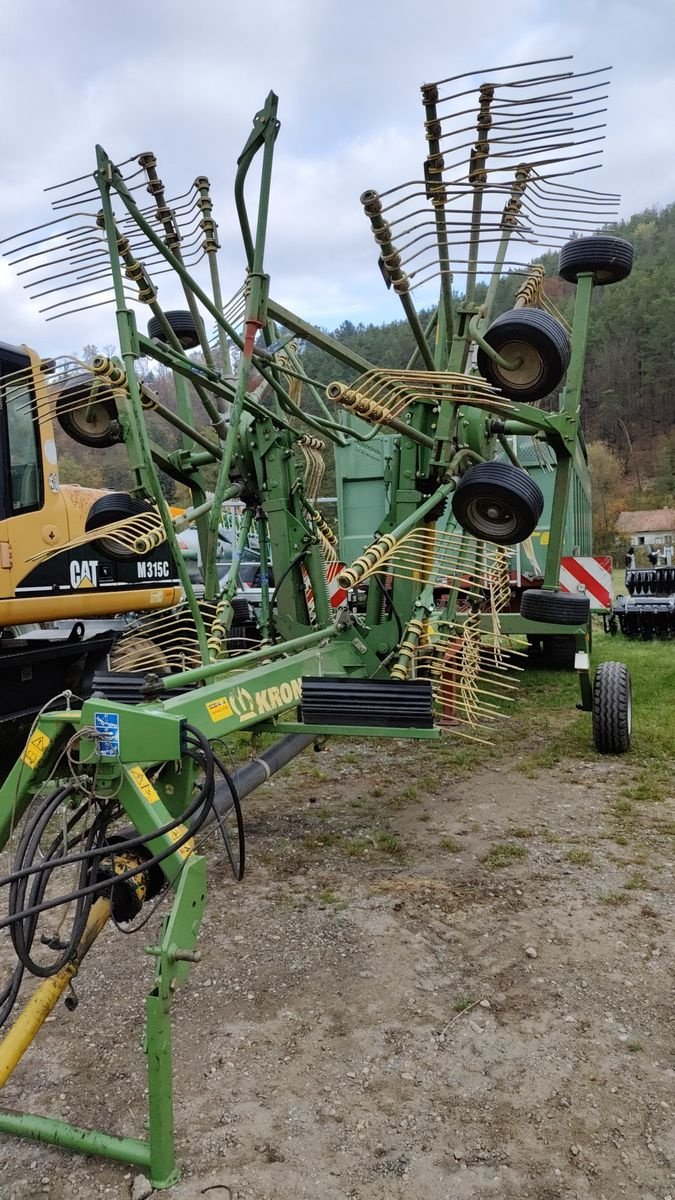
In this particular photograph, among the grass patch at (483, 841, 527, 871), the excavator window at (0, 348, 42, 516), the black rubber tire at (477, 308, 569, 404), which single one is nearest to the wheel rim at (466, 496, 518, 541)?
the black rubber tire at (477, 308, 569, 404)

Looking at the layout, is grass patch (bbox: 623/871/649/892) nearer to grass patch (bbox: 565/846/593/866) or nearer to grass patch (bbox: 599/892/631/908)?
grass patch (bbox: 599/892/631/908)

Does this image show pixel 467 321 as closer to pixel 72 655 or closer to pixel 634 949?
pixel 634 949

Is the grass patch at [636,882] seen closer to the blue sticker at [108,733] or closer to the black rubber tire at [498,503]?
the black rubber tire at [498,503]

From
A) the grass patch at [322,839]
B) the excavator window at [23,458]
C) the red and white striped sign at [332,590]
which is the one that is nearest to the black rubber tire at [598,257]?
the red and white striped sign at [332,590]

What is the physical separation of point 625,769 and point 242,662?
3188 millimetres

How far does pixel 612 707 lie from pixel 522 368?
257cm

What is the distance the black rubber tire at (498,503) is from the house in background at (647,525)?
144ft

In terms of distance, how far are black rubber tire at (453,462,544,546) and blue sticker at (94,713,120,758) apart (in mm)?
2275

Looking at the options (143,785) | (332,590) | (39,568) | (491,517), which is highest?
(491,517)

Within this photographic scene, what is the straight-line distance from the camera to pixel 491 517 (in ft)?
13.6

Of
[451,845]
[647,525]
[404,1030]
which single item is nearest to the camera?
[404,1030]

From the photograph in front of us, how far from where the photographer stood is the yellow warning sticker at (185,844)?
2330mm

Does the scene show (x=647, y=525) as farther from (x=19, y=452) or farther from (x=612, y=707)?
(x=19, y=452)

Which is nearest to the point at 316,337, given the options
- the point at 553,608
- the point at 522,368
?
the point at 522,368
